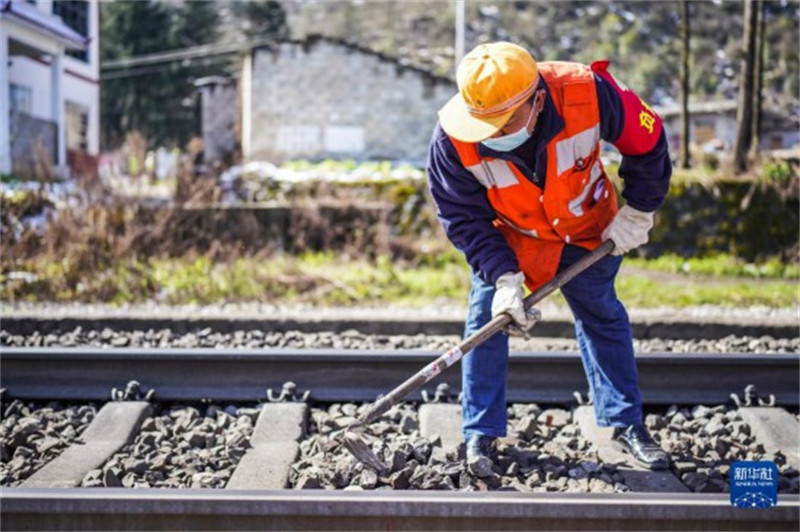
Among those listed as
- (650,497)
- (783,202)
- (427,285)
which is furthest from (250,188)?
(650,497)

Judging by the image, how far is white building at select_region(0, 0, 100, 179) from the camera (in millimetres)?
15875

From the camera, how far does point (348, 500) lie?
3.03m

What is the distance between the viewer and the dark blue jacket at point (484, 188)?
12.0ft

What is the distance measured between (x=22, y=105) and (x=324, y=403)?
56.9 ft

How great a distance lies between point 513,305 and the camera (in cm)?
367

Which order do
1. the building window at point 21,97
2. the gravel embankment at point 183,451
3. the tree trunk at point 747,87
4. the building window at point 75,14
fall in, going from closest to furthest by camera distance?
the gravel embankment at point 183,451 → the tree trunk at point 747,87 → the building window at point 21,97 → the building window at point 75,14

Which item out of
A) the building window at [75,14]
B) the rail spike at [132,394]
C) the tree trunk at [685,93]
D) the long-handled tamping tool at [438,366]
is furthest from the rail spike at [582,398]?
the building window at [75,14]

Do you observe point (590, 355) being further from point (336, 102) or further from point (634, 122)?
point (336, 102)

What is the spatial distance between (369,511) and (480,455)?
853mm

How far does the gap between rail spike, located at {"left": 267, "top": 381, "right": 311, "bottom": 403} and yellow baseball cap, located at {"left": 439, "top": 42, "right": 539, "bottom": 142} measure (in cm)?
177

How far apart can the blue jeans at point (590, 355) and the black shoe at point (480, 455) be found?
0.13 feet

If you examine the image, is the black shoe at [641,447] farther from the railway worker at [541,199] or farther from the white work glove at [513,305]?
the white work glove at [513,305]

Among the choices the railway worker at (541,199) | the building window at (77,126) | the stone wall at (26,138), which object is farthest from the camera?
the building window at (77,126)

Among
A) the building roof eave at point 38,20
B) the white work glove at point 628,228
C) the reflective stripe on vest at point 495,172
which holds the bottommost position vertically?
the white work glove at point 628,228
